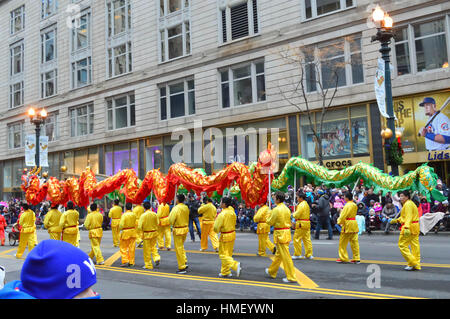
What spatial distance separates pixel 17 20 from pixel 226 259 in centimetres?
4297

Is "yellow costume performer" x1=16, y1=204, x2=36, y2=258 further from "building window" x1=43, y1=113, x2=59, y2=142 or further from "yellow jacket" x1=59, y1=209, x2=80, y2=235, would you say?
"building window" x1=43, y1=113, x2=59, y2=142

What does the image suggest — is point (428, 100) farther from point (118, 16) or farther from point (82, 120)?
point (82, 120)

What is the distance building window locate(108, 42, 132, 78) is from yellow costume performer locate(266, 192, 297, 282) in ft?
87.8

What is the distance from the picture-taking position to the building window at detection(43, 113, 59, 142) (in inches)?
1528

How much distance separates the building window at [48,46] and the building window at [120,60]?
8.11m

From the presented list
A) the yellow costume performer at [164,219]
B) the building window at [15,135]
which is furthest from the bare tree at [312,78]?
the building window at [15,135]

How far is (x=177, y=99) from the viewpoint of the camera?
99.5ft

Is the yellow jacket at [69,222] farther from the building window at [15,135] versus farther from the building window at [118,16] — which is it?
the building window at [15,135]

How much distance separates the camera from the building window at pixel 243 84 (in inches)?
1045

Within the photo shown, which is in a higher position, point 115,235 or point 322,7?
point 322,7

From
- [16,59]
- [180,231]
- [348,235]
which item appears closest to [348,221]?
[348,235]
